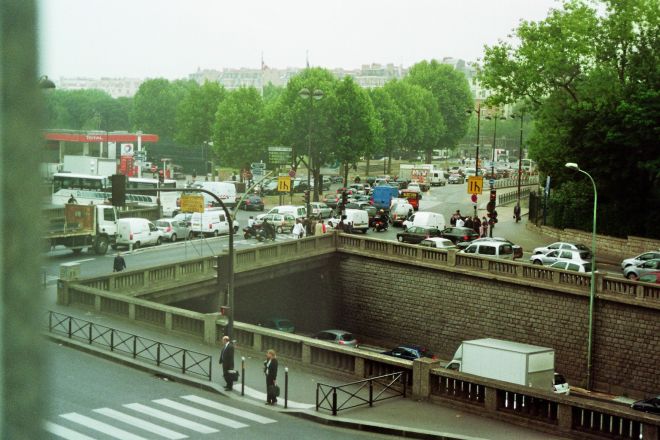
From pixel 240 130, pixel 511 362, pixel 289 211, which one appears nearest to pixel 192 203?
pixel 289 211

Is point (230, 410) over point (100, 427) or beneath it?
beneath

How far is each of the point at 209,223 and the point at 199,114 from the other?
6494cm

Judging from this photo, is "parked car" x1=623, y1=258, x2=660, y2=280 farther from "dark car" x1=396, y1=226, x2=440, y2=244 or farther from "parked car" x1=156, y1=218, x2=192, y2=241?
"parked car" x1=156, y1=218, x2=192, y2=241

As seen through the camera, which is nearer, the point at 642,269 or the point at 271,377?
the point at 271,377

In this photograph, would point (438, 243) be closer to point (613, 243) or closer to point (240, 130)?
point (613, 243)

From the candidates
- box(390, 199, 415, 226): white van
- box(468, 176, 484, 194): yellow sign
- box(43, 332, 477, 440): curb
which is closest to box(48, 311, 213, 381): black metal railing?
box(43, 332, 477, 440): curb

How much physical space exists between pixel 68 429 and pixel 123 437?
121 cm

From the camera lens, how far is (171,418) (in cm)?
2114

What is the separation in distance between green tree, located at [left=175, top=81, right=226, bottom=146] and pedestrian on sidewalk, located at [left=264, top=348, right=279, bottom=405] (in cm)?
9852

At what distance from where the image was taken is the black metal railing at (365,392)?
22.5 meters

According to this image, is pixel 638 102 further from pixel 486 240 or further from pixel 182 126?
pixel 182 126

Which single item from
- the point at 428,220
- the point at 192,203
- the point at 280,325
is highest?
Answer: the point at 192,203

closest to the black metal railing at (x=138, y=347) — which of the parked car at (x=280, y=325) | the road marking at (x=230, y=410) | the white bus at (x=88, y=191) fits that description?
the road marking at (x=230, y=410)

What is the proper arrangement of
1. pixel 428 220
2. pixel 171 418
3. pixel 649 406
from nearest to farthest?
pixel 171 418, pixel 649 406, pixel 428 220
